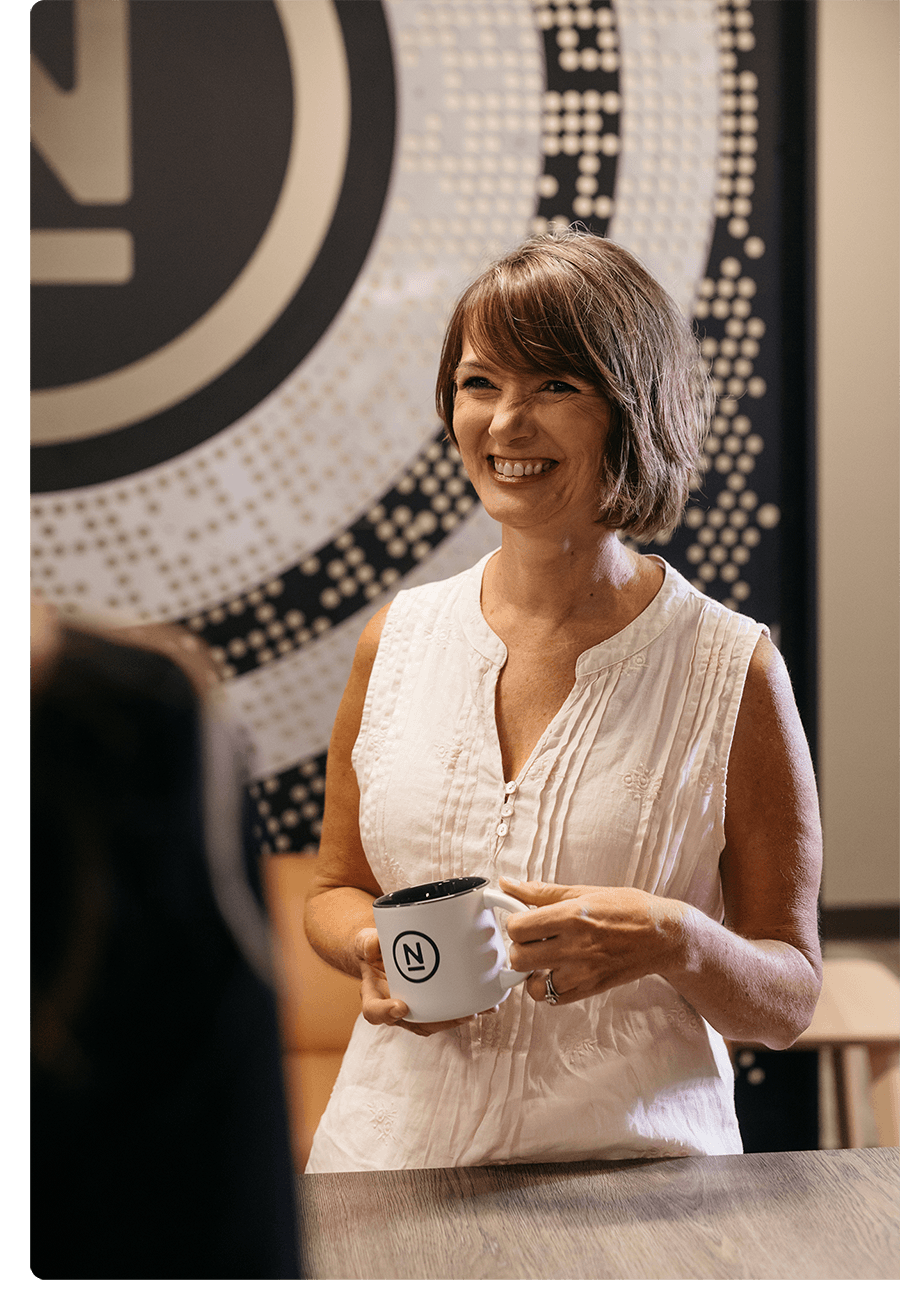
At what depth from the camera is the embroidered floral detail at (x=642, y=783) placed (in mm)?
954

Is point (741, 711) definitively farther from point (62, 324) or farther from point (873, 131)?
point (62, 324)

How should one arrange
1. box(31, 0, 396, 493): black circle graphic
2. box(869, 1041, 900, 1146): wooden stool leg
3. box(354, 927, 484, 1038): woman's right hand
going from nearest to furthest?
box(354, 927, 484, 1038): woman's right hand < box(31, 0, 396, 493): black circle graphic < box(869, 1041, 900, 1146): wooden stool leg

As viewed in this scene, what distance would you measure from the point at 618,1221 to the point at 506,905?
25 centimetres

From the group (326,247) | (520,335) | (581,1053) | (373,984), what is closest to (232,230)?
(326,247)

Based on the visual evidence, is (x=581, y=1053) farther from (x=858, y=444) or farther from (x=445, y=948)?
(x=858, y=444)

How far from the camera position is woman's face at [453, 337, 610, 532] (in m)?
0.95

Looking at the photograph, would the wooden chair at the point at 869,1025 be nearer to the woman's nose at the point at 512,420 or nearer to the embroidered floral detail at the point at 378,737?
the embroidered floral detail at the point at 378,737

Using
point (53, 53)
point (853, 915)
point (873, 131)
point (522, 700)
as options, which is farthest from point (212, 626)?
point (873, 131)

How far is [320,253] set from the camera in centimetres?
137

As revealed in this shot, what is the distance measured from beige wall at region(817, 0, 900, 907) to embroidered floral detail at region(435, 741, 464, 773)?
669 millimetres

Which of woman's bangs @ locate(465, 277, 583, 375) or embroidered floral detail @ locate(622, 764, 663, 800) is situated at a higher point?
woman's bangs @ locate(465, 277, 583, 375)

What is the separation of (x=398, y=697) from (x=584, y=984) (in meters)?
0.35

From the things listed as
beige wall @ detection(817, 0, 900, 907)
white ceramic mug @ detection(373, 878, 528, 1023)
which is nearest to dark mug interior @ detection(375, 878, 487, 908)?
white ceramic mug @ detection(373, 878, 528, 1023)

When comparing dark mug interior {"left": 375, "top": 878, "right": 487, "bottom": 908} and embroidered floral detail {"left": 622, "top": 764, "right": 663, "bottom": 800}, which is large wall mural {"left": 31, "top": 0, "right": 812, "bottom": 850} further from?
dark mug interior {"left": 375, "top": 878, "right": 487, "bottom": 908}
